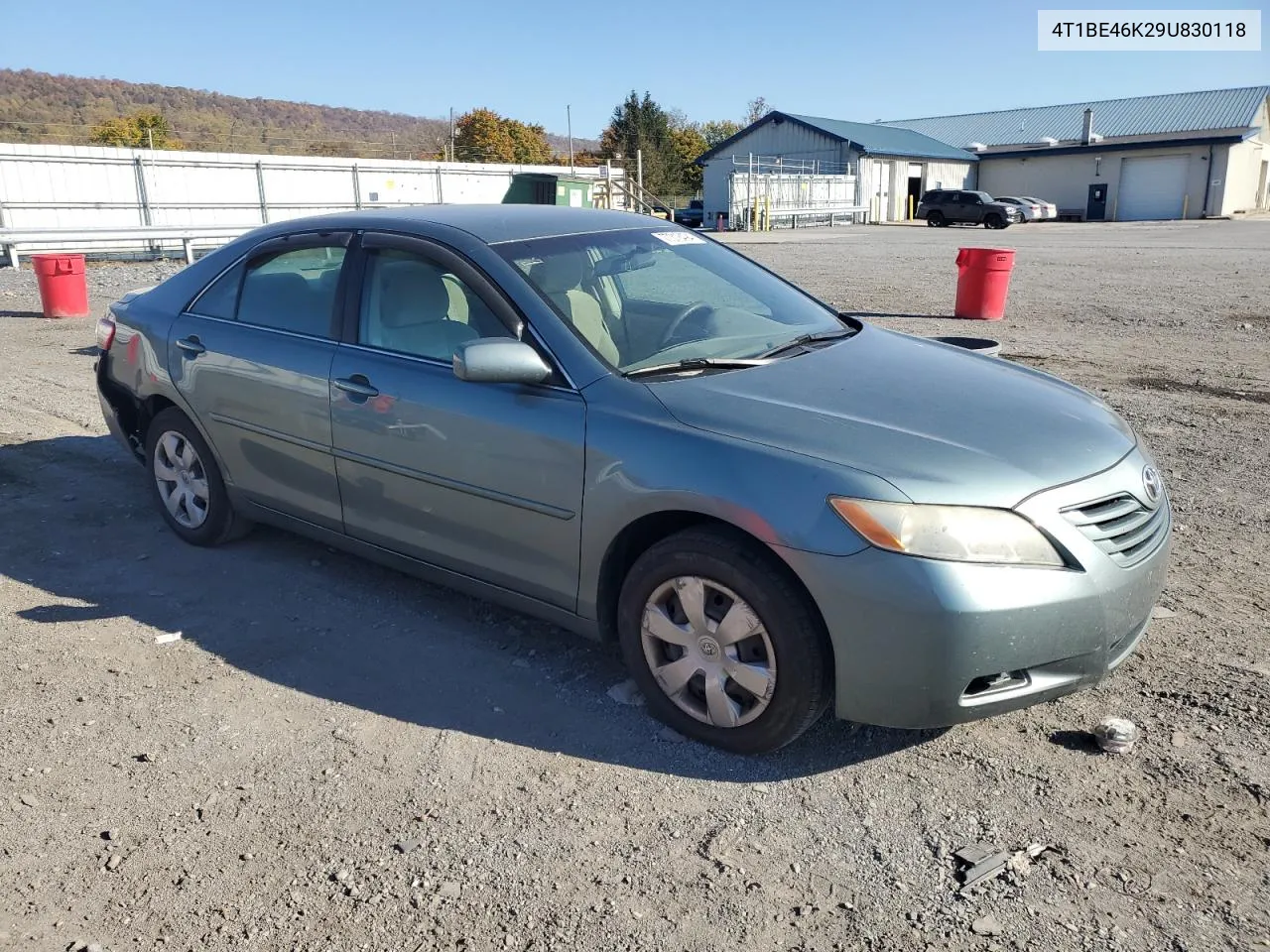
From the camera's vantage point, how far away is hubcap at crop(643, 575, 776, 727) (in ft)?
10.2

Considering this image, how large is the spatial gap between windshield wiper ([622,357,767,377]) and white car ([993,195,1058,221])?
4955 centimetres

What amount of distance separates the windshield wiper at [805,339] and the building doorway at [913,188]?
56912 millimetres

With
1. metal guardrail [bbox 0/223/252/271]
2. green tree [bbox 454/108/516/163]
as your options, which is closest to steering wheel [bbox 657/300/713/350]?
metal guardrail [bbox 0/223/252/271]

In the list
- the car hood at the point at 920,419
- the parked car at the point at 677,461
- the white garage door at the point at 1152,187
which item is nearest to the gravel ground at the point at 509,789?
the parked car at the point at 677,461

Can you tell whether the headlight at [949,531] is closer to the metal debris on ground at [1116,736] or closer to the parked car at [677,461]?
the parked car at [677,461]

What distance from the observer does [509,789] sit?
10.3 ft

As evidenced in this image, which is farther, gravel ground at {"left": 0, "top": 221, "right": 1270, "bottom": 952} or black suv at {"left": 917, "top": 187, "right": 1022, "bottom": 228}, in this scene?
black suv at {"left": 917, "top": 187, "right": 1022, "bottom": 228}

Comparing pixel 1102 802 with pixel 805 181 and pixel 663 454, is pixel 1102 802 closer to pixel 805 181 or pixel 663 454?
pixel 663 454

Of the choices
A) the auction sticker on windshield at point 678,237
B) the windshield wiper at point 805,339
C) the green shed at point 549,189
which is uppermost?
the green shed at point 549,189

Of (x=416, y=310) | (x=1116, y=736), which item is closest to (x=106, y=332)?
(x=416, y=310)

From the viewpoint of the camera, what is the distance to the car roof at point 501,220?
4133mm

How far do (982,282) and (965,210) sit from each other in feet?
123

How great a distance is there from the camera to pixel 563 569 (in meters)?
3.56

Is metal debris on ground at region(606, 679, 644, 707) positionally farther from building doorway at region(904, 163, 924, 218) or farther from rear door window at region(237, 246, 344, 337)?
building doorway at region(904, 163, 924, 218)
